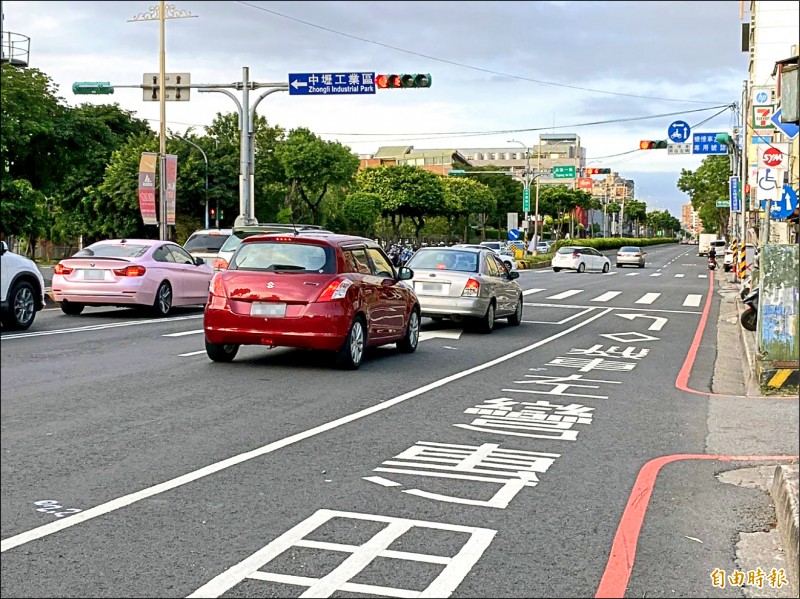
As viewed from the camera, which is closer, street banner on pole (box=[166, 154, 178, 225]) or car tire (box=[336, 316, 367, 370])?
car tire (box=[336, 316, 367, 370])

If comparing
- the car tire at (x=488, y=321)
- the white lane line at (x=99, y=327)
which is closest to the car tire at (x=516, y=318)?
the car tire at (x=488, y=321)

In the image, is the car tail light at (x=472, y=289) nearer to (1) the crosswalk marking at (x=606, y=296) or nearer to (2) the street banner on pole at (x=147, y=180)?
(1) the crosswalk marking at (x=606, y=296)

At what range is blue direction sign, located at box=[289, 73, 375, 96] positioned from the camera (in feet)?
91.0

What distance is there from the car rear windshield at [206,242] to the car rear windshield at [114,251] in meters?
5.97

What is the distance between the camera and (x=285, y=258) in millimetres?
12047

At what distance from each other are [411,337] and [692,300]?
18.4m

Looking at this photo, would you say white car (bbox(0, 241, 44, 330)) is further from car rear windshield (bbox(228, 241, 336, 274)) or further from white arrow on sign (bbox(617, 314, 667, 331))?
white arrow on sign (bbox(617, 314, 667, 331))

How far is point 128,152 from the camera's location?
201 ft

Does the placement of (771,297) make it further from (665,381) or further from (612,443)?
(612,443)

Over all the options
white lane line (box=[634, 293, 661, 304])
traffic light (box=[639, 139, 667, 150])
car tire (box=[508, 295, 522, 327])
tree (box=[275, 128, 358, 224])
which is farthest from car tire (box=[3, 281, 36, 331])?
tree (box=[275, 128, 358, 224])

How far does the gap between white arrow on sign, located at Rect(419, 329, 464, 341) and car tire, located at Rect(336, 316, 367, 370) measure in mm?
4222

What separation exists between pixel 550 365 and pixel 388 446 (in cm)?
612

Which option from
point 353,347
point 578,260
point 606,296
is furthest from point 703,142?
point 353,347

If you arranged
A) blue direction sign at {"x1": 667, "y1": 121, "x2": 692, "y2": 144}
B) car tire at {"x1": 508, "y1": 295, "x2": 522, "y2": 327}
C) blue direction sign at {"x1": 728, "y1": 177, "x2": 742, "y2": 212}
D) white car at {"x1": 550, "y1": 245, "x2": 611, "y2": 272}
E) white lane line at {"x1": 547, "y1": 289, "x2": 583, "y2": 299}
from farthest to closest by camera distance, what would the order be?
white car at {"x1": 550, "y1": 245, "x2": 611, "y2": 272}
blue direction sign at {"x1": 728, "y1": 177, "x2": 742, "y2": 212}
blue direction sign at {"x1": 667, "y1": 121, "x2": 692, "y2": 144}
white lane line at {"x1": 547, "y1": 289, "x2": 583, "y2": 299}
car tire at {"x1": 508, "y1": 295, "x2": 522, "y2": 327}
